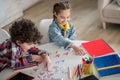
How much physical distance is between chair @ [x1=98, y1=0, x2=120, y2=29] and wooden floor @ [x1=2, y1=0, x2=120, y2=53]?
172mm

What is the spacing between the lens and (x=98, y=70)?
139 centimetres

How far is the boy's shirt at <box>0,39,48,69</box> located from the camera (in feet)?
5.07

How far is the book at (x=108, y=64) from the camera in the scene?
1.36 metres

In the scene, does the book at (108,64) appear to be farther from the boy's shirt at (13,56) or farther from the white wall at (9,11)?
the white wall at (9,11)

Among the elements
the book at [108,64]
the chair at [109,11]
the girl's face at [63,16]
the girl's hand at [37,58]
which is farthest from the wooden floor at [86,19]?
the girl's hand at [37,58]

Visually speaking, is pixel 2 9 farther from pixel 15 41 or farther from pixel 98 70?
pixel 98 70

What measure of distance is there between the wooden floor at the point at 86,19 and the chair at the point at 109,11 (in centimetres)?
17

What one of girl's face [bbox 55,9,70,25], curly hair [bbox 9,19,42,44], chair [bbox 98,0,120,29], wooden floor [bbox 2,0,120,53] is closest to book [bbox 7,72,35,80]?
curly hair [bbox 9,19,42,44]

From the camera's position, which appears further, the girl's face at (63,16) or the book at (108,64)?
the girl's face at (63,16)

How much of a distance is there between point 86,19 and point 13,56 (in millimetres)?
2179

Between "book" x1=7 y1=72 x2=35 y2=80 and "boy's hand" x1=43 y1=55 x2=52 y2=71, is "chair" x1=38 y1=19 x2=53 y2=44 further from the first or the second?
"book" x1=7 y1=72 x2=35 y2=80

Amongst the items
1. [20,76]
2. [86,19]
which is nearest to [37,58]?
[20,76]

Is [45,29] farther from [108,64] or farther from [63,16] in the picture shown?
[108,64]

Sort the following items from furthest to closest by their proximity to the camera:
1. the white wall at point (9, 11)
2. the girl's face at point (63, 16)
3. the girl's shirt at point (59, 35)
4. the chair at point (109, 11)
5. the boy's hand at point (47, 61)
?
the white wall at point (9, 11) < the chair at point (109, 11) < the girl's face at point (63, 16) < the girl's shirt at point (59, 35) < the boy's hand at point (47, 61)
